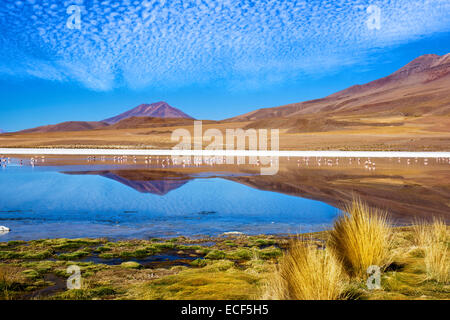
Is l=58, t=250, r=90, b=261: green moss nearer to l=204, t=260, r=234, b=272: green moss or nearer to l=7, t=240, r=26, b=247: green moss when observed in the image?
l=7, t=240, r=26, b=247: green moss

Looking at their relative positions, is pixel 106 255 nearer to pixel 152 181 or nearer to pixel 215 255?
pixel 215 255

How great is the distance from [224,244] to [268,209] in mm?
4434

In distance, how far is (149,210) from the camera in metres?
12.0

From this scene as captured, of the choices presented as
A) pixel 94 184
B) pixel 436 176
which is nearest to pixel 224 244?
pixel 94 184

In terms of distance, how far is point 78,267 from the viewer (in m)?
6.40

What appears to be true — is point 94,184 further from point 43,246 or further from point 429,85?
point 429,85

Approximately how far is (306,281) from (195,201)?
9620mm

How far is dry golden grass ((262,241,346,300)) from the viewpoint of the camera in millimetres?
4215

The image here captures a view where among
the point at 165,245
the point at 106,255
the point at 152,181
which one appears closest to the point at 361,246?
the point at 165,245

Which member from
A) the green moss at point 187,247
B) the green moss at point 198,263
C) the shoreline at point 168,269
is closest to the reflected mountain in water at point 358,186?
the shoreline at point 168,269

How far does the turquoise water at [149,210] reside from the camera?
31.3ft

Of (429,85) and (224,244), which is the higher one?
(429,85)

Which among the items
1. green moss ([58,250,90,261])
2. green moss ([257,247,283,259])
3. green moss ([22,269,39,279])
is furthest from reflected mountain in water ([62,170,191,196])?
green moss ([22,269,39,279])

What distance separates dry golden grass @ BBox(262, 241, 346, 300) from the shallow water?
4686 millimetres
